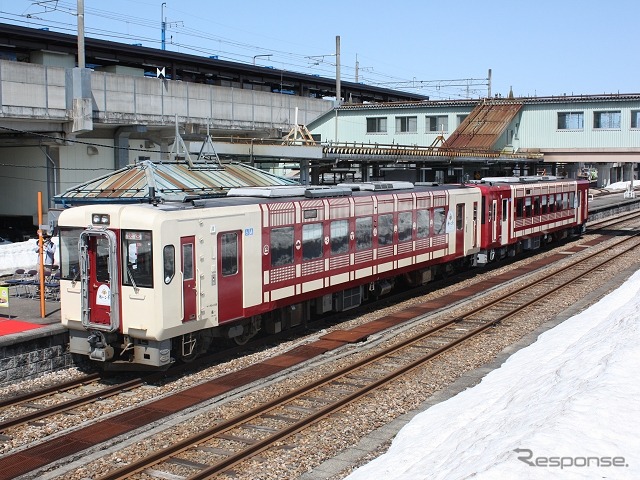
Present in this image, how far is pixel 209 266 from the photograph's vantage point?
1270 centimetres

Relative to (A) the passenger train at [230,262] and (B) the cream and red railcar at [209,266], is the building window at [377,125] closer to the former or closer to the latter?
(A) the passenger train at [230,262]

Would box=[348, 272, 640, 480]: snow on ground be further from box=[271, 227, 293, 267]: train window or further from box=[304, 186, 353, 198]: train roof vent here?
box=[304, 186, 353, 198]: train roof vent

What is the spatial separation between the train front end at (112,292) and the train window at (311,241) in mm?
4183

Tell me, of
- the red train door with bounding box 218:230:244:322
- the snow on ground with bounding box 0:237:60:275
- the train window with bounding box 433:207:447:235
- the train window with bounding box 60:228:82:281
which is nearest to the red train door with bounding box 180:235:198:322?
the red train door with bounding box 218:230:244:322

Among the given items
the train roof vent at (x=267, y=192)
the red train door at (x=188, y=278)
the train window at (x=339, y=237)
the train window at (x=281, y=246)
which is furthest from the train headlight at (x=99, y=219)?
the train window at (x=339, y=237)

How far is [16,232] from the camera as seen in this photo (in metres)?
30.0

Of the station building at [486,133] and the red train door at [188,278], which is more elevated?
the station building at [486,133]

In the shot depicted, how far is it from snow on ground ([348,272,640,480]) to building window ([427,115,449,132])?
35.8m

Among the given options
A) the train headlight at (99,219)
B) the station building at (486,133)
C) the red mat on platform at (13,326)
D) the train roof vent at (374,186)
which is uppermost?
the station building at (486,133)

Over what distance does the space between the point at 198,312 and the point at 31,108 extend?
52.4ft

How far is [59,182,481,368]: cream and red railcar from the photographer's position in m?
11.9

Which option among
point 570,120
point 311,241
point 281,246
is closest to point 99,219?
point 281,246

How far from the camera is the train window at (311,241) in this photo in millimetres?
15344

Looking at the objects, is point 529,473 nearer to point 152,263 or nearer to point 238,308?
point 152,263
